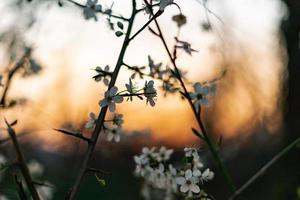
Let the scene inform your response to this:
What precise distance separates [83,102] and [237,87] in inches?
60.7

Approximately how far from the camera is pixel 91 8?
5.44 ft

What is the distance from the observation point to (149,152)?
1727 mm

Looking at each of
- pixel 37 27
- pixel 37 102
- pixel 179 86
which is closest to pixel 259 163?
pixel 37 102

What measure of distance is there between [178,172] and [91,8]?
54 cm

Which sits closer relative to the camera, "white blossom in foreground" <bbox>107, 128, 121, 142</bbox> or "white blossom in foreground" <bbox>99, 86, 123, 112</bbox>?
"white blossom in foreground" <bbox>99, 86, 123, 112</bbox>

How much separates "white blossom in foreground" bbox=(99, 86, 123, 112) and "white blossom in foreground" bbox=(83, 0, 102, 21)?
0.47m

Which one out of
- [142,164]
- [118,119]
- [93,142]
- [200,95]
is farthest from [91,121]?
[200,95]

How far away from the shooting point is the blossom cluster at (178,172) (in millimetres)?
1406

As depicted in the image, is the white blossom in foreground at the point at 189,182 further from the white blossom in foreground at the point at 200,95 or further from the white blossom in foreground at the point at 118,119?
the white blossom in foreground at the point at 200,95

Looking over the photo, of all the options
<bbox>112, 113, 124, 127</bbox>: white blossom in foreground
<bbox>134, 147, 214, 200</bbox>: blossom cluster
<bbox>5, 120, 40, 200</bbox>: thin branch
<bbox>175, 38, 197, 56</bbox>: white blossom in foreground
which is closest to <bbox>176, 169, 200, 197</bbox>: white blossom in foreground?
<bbox>134, 147, 214, 200</bbox>: blossom cluster

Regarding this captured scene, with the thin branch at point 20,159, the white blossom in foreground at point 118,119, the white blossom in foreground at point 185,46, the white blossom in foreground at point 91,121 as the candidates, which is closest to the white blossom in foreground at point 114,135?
the white blossom in foreground at point 118,119

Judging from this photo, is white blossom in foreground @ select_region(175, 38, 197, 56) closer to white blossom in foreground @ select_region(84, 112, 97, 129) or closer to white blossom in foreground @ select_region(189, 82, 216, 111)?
white blossom in foreground @ select_region(189, 82, 216, 111)

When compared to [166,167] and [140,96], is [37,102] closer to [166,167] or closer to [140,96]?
[166,167]

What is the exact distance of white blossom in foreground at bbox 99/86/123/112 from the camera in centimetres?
124
